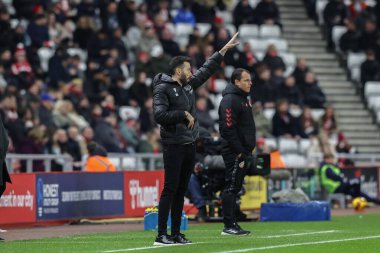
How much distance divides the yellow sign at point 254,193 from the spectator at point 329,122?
6.73m

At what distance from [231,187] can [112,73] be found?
1186cm

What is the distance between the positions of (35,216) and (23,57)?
20.4 ft

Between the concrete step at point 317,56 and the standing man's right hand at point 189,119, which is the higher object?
the concrete step at point 317,56

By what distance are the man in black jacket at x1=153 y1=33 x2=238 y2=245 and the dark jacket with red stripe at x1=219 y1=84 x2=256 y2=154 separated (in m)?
1.98

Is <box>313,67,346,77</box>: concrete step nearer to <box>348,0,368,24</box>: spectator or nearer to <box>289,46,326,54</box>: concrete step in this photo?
<box>289,46,326,54</box>: concrete step

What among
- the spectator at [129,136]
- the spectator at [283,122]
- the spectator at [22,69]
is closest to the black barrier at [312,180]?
the spectator at [283,122]

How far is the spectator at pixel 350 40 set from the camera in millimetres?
35531

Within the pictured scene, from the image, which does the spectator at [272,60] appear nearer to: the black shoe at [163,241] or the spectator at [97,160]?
the spectator at [97,160]

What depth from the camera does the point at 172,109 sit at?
1516 cm

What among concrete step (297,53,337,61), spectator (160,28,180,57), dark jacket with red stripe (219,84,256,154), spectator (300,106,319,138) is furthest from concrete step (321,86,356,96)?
dark jacket with red stripe (219,84,256,154)

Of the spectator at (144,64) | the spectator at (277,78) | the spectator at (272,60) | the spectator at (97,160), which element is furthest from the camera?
the spectator at (272,60)

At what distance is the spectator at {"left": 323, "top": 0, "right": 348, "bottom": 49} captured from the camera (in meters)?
36.2

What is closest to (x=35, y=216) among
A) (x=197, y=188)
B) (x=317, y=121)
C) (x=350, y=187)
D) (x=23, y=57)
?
(x=197, y=188)

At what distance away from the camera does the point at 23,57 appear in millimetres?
26406
